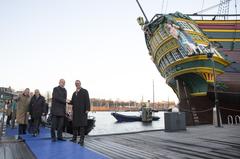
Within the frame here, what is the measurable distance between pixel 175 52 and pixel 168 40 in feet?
3.14

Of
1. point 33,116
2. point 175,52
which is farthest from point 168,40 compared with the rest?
point 33,116

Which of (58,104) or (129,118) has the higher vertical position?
(58,104)

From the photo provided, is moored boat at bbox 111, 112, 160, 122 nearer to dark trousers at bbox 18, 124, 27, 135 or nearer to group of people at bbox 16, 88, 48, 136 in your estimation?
dark trousers at bbox 18, 124, 27, 135

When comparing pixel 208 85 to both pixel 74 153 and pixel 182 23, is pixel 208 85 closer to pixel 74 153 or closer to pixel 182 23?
pixel 182 23

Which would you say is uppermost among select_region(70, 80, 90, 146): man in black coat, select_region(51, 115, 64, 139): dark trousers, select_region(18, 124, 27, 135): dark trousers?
select_region(70, 80, 90, 146): man in black coat

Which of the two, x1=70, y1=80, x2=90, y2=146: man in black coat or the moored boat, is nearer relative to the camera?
x1=70, y1=80, x2=90, y2=146: man in black coat

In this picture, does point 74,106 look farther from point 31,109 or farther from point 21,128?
point 21,128

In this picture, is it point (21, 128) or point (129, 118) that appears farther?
point (129, 118)

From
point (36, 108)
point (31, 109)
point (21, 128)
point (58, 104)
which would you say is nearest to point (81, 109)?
point (58, 104)

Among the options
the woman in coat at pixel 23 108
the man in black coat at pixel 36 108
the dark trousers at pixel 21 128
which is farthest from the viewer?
the dark trousers at pixel 21 128

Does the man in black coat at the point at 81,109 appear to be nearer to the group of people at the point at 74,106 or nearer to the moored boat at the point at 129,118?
the group of people at the point at 74,106

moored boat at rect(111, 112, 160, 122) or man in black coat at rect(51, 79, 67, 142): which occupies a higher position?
man in black coat at rect(51, 79, 67, 142)

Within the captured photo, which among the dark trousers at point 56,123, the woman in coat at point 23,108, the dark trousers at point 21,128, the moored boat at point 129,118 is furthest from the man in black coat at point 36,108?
the moored boat at point 129,118

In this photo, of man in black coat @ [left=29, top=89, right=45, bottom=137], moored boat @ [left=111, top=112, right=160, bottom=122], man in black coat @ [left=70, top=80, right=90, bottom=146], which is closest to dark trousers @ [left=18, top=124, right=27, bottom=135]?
man in black coat @ [left=29, top=89, right=45, bottom=137]
